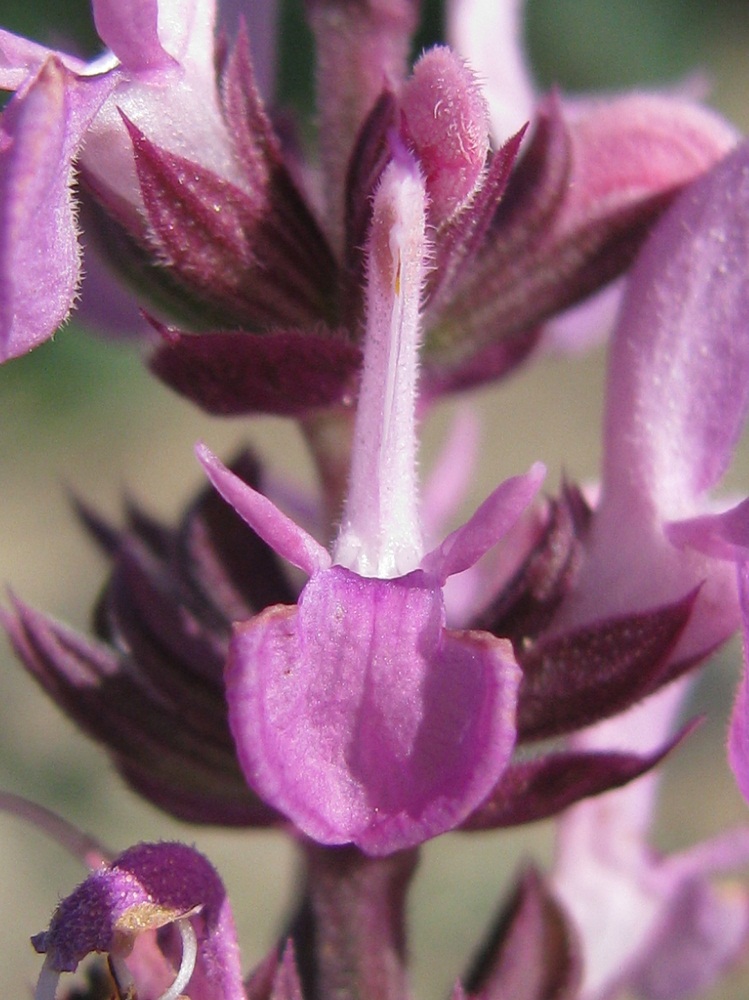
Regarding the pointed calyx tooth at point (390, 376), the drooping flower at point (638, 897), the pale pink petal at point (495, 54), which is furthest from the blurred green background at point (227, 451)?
the pointed calyx tooth at point (390, 376)

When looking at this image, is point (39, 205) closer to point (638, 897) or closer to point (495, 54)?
point (495, 54)

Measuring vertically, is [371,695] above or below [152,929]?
above

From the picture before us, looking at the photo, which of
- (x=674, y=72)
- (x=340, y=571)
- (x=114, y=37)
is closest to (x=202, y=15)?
(x=114, y=37)

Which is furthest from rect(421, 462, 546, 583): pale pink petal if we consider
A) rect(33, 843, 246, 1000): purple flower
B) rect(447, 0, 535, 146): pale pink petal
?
rect(447, 0, 535, 146): pale pink petal

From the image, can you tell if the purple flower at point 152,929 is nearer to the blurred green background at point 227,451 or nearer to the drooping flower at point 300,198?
the drooping flower at point 300,198

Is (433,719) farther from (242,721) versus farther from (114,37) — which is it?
(114,37)

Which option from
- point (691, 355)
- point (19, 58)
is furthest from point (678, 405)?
point (19, 58)
